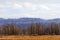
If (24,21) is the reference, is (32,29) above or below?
below

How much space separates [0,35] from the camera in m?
28.1

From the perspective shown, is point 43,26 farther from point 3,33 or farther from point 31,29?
point 3,33

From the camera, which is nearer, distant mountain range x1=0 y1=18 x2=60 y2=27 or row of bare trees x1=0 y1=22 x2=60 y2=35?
row of bare trees x1=0 y1=22 x2=60 y2=35

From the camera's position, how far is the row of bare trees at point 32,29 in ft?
98.4

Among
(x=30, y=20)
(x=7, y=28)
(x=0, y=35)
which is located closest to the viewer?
(x=0, y=35)

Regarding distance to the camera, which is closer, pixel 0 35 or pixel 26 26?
pixel 0 35

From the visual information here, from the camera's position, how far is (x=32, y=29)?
31.1 meters

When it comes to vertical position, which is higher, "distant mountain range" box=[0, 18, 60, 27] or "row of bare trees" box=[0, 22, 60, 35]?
"distant mountain range" box=[0, 18, 60, 27]

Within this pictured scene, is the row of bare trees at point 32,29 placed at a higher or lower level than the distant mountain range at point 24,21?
lower

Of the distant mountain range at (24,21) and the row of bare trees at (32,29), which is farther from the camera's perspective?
the distant mountain range at (24,21)

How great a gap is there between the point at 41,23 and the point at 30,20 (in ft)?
5.54

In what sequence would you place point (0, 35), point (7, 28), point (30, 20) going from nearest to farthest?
point (0, 35) → point (7, 28) → point (30, 20)

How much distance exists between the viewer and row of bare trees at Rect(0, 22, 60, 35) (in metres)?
30.0

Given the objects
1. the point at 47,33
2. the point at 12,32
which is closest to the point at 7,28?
the point at 12,32
